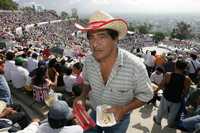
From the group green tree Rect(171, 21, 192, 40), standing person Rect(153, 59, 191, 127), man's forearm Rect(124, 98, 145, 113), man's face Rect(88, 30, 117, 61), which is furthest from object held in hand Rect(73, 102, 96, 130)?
green tree Rect(171, 21, 192, 40)

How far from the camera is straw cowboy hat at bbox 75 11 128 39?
259 centimetres

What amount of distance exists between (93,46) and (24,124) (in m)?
3.04

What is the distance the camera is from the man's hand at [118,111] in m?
2.64

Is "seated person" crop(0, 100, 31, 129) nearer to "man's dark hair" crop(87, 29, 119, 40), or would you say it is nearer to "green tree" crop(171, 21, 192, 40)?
"man's dark hair" crop(87, 29, 119, 40)

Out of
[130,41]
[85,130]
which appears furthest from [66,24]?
[85,130]

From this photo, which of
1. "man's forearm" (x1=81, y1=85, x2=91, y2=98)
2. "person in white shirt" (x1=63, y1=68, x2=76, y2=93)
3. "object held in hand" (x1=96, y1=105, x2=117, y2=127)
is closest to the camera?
"object held in hand" (x1=96, y1=105, x2=117, y2=127)

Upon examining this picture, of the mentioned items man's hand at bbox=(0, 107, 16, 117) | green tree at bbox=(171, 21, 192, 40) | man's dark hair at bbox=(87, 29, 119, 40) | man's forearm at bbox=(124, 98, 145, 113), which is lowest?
green tree at bbox=(171, 21, 192, 40)

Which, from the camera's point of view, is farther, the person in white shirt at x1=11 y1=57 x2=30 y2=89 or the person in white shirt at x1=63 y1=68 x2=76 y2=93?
the person in white shirt at x1=11 y1=57 x2=30 y2=89

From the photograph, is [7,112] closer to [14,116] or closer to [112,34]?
Answer: [14,116]

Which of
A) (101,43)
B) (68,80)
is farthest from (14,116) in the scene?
(101,43)

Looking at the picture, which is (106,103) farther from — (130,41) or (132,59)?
(130,41)

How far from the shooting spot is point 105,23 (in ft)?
8.51

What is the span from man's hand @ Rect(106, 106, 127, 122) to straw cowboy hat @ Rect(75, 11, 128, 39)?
60 cm

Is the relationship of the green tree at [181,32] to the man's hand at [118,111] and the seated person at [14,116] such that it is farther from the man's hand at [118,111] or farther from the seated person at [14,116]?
the man's hand at [118,111]
